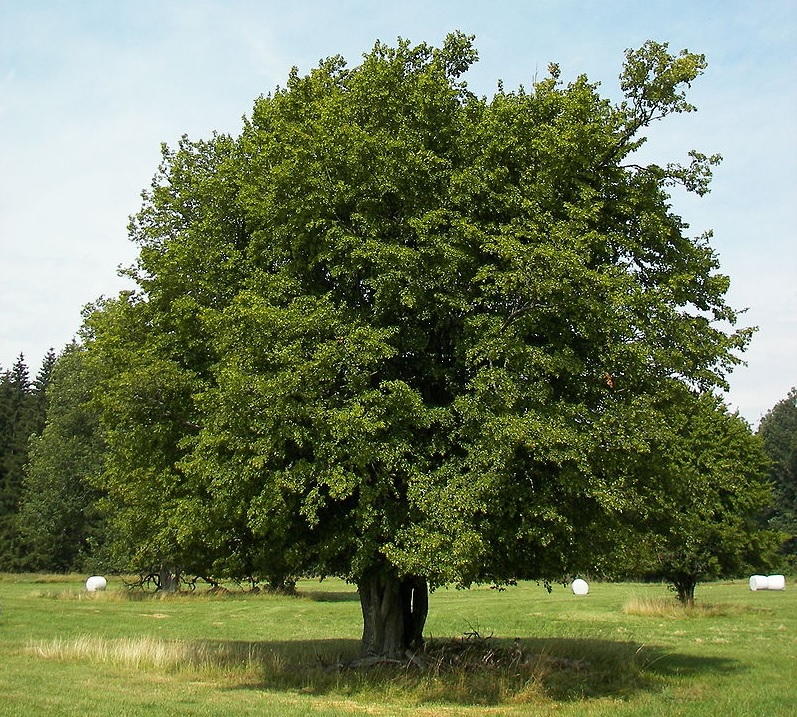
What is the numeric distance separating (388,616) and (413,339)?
6.58 metres

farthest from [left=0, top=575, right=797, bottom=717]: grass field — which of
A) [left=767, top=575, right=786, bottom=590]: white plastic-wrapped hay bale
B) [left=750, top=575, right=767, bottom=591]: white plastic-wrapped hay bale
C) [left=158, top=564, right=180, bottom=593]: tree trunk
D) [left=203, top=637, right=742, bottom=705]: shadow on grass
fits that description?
[left=767, top=575, right=786, bottom=590]: white plastic-wrapped hay bale

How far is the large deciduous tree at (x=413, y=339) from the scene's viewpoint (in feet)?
48.4

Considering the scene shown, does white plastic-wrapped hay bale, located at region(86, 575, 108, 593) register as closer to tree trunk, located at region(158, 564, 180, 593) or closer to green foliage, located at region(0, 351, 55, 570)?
tree trunk, located at region(158, 564, 180, 593)

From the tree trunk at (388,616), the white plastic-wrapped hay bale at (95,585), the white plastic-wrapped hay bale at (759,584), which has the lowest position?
the white plastic-wrapped hay bale at (759,584)

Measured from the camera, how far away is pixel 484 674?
17.0 metres

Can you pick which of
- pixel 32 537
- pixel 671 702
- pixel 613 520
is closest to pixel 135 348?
pixel 613 520

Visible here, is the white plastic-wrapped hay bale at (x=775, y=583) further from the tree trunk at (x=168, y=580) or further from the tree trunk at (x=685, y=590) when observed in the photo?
the tree trunk at (x=168, y=580)

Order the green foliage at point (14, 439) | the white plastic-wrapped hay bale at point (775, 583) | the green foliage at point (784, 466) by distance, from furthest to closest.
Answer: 1. the green foliage at point (784, 466)
2. the green foliage at point (14, 439)
3. the white plastic-wrapped hay bale at point (775, 583)

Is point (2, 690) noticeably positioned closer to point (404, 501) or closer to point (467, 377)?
point (404, 501)

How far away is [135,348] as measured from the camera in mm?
19016

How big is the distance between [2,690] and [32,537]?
167 ft

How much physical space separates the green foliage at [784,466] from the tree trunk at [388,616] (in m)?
81.4

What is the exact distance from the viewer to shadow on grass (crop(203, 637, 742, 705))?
52.7 feet

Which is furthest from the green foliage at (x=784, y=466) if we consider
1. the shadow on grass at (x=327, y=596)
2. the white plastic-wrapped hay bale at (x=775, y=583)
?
the shadow on grass at (x=327, y=596)
